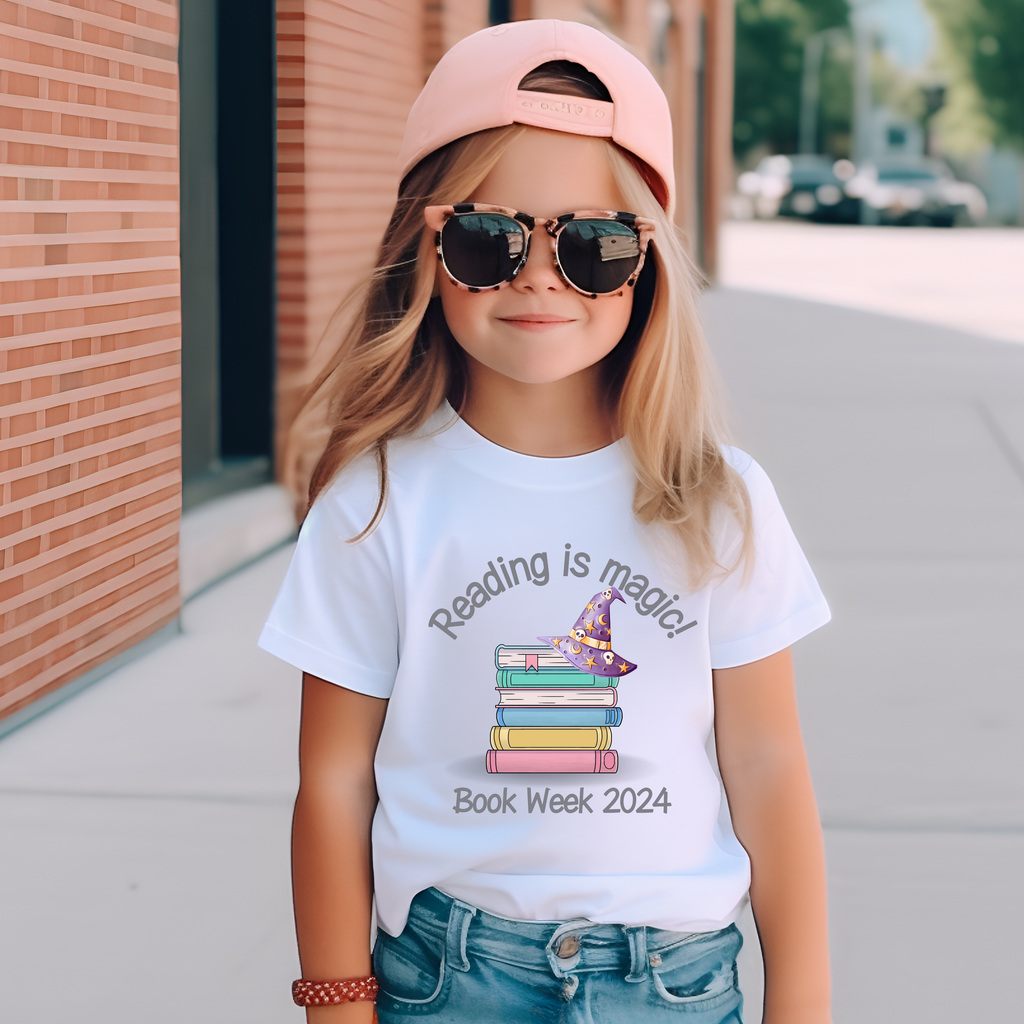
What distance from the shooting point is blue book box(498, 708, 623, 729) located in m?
1.68

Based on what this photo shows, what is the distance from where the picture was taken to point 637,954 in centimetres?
166

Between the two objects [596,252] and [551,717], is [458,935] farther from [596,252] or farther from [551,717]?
[596,252]

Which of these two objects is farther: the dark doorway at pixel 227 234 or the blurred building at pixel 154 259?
the dark doorway at pixel 227 234

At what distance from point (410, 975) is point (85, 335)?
119 inches

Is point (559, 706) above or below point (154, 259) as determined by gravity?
below

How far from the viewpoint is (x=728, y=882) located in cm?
172

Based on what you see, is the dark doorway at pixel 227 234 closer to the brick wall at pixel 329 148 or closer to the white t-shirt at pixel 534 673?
the brick wall at pixel 329 148

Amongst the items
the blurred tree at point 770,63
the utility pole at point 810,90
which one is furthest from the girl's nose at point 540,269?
the utility pole at point 810,90

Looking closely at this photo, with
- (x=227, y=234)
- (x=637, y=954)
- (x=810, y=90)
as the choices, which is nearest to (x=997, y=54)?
(x=810, y=90)

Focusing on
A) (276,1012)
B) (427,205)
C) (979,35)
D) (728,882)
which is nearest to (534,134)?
(427,205)

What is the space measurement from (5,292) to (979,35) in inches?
1962

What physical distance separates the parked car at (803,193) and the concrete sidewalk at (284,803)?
3768 centimetres

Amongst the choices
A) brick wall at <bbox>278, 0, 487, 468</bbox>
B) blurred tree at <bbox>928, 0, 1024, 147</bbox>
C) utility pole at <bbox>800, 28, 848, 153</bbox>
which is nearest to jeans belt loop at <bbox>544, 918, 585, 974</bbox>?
brick wall at <bbox>278, 0, 487, 468</bbox>

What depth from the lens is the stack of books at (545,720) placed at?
168 centimetres
